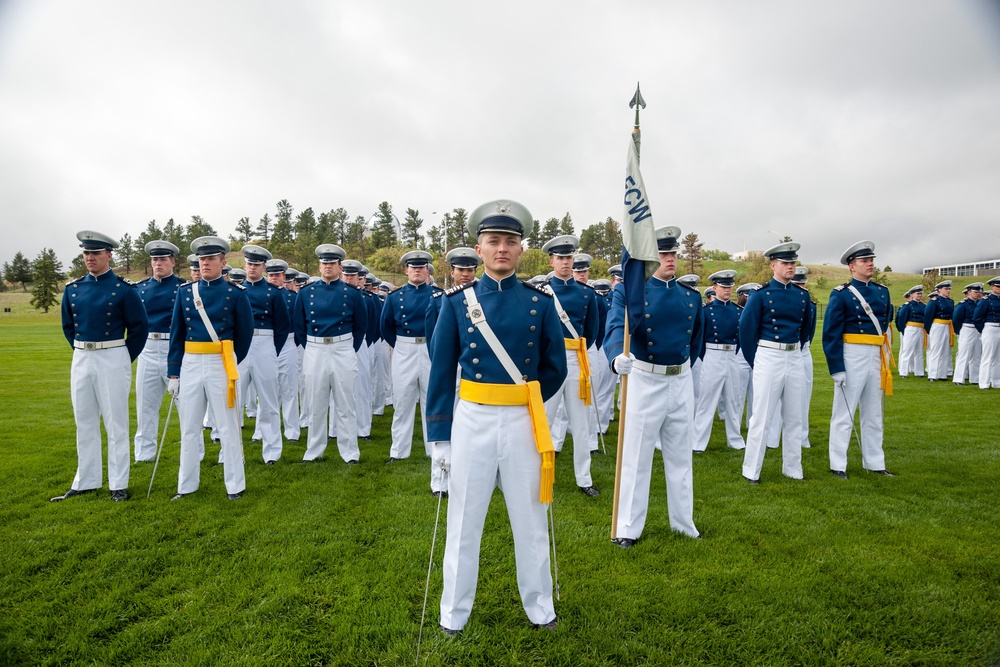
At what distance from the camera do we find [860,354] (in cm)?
683

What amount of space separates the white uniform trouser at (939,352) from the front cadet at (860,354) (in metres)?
12.0

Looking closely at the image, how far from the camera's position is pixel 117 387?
5934 mm

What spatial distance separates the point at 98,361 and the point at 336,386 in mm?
2741

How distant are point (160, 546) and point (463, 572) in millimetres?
3204

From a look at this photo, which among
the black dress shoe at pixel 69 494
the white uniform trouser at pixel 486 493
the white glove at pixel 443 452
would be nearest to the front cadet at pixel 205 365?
the black dress shoe at pixel 69 494

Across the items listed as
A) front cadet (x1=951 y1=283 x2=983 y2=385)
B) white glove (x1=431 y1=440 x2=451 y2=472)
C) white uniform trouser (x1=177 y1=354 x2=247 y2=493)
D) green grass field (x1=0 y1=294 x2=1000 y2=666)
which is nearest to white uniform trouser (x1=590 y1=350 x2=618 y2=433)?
green grass field (x1=0 y1=294 x2=1000 y2=666)

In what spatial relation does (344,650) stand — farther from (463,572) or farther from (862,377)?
(862,377)

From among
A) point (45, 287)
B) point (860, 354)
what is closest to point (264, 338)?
point (860, 354)

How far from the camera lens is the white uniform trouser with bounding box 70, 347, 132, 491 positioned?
5844mm

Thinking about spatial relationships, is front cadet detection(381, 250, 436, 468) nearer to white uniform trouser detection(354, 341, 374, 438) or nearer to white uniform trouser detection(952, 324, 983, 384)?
white uniform trouser detection(354, 341, 374, 438)

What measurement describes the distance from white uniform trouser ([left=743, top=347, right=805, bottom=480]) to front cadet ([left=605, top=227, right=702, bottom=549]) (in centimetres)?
215

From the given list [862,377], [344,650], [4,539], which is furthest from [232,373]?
[862,377]

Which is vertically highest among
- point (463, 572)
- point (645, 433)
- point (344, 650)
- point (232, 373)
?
point (232, 373)

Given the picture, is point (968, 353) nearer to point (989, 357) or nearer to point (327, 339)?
point (989, 357)
